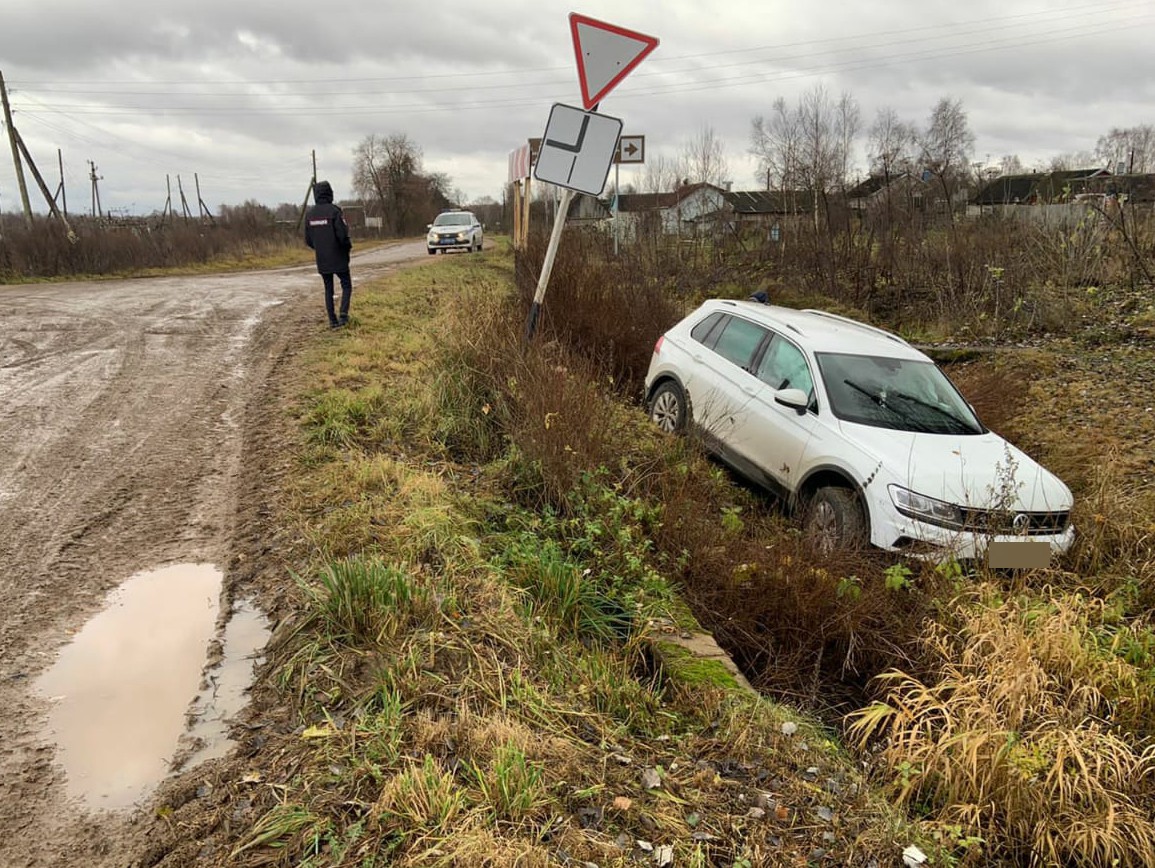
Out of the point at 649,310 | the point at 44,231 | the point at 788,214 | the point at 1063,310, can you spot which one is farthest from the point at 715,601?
the point at 44,231

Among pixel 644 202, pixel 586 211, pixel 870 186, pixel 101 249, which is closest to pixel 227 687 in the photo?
pixel 586 211

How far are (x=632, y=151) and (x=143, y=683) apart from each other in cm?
934

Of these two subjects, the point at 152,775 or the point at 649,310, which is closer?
the point at 152,775

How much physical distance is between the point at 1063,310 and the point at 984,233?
2.77 m

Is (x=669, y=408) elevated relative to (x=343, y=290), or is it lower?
lower

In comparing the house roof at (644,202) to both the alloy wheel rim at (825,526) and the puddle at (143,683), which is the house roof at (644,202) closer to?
the alloy wheel rim at (825,526)

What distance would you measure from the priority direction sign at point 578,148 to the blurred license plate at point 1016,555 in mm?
3778

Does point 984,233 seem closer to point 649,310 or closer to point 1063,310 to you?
point 1063,310

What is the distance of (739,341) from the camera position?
24.0 feet

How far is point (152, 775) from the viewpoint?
8.98 ft

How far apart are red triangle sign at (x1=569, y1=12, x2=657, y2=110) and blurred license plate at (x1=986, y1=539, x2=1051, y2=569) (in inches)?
169

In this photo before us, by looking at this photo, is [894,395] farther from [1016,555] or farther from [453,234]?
[453,234]

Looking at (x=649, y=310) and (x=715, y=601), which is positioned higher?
(x=649, y=310)

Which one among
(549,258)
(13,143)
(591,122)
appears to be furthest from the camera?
(13,143)
